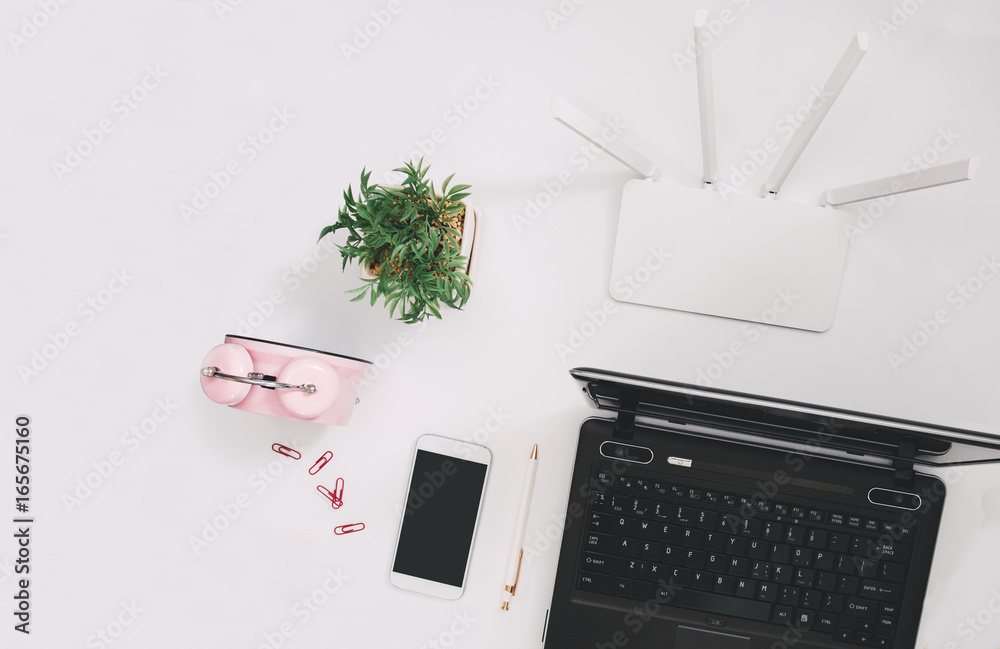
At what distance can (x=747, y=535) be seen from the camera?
2.84ft

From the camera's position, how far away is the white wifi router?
933 mm

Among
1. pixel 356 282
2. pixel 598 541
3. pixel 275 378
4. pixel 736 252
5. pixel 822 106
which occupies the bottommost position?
pixel 598 541

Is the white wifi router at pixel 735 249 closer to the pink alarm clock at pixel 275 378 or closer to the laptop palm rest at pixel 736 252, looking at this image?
the laptop palm rest at pixel 736 252

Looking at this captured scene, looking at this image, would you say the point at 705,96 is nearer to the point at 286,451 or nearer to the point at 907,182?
the point at 907,182

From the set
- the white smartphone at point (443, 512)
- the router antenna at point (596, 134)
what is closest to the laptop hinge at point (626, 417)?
the white smartphone at point (443, 512)

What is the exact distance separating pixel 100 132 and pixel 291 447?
62cm

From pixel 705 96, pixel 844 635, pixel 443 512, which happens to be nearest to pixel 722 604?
pixel 844 635

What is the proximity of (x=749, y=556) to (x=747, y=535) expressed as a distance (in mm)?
29

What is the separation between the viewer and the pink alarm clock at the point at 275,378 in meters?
0.86

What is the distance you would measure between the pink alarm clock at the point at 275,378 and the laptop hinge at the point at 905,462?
751mm

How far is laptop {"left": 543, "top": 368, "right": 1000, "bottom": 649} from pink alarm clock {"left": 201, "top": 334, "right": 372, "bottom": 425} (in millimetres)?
360

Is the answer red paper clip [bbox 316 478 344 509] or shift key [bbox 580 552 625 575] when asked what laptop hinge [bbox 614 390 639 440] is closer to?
shift key [bbox 580 552 625 575]

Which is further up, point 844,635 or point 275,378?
point 275,378

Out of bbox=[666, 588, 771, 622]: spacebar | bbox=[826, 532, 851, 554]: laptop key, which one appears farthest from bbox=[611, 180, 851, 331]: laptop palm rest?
bbox=[666, 588, 771, 622]: spacebar
